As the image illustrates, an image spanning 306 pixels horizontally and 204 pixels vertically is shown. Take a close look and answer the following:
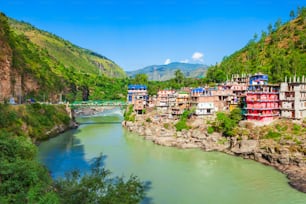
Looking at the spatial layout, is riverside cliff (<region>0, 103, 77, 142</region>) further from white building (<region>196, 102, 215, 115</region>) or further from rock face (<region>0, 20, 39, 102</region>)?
white building (<region>196, 102, 215, 115</region>)

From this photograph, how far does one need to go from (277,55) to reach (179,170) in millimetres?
47939

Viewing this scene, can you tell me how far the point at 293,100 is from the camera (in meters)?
33.6

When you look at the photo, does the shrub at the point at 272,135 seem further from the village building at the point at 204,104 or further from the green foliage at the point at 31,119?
the green foliage at the point at 31,119

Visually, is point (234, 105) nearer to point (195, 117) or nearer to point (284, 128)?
point (195, 117)

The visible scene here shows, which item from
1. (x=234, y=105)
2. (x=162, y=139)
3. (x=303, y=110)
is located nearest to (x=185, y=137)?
(x=162, y=139)

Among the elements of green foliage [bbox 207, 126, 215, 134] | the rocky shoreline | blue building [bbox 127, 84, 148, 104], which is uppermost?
blue building [bbox 127, 84, 148, 104]

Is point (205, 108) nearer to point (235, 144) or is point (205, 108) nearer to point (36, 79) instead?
point (235, 144)

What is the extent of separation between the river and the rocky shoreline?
0.87 metres

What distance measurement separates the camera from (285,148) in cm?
2697

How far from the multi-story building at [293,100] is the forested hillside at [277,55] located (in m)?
14.1

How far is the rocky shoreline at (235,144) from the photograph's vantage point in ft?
82.3

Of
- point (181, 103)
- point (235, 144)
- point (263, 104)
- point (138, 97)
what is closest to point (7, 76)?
point (138, 97)

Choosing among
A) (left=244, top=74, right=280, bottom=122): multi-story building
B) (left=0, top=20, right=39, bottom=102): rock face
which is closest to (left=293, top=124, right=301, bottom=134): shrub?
(left=244, top=74, right=280, bottom=122): multi-story building

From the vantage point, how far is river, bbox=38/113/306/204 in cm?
2047
